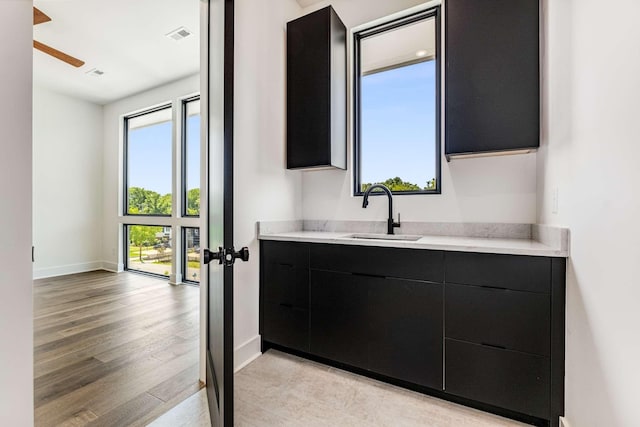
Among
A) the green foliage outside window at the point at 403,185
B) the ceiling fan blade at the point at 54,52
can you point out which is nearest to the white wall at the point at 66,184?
the ceiling fan blade at the point at 54,52

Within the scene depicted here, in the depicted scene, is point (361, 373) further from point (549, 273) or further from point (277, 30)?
point (277, 30)

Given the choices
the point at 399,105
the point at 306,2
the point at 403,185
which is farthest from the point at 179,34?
the point at 403,185

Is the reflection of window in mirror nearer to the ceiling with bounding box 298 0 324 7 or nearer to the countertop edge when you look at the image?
the ceiling with bounding box 298 0 324 7

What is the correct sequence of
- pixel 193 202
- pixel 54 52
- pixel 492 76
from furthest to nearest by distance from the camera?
pixel 193 202
pixel 54 52
pixel 492 76

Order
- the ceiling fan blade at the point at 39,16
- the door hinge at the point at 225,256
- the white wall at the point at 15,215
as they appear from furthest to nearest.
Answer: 1. the ceiling fan blade at the point at 39,16
2. the door hinge at the point at 225,256
3. the white wall at the point at 15,215

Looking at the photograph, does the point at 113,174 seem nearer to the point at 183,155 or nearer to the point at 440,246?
the point at 183,155

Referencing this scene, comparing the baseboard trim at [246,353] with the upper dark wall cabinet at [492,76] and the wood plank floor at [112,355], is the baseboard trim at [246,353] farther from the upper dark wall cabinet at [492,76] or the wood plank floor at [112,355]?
the upper dark wall cabinet at [492,76]

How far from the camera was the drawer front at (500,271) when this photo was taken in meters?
1.41

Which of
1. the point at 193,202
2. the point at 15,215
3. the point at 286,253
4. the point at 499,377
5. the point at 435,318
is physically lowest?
the point at 499,377

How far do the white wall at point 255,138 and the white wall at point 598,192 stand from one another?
1802 millimetres

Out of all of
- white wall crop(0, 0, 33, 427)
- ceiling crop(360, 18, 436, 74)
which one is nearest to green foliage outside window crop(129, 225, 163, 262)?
ceiling crop(360, 18, 436, 74)

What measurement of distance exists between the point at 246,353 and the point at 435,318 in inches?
51.9

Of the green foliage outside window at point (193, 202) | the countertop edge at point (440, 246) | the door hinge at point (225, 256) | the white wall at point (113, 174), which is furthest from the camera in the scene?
the white wall at point (113, 174)

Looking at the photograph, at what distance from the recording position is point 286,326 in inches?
83.0
